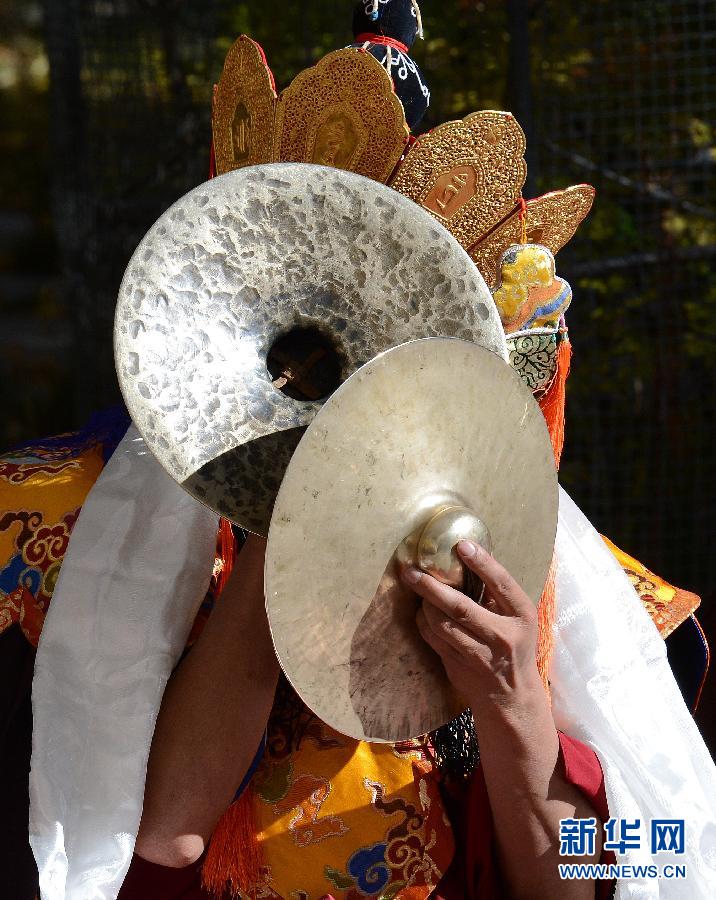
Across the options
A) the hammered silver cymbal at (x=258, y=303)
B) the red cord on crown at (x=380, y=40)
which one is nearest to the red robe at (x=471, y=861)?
the hammered silver cymbal at (x=258, y=303)

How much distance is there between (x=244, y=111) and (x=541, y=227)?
447 millimetres

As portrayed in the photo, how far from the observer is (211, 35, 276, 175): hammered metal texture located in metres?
1.46

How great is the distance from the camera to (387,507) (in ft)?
4.04

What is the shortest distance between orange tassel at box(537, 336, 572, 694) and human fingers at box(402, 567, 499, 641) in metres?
0.38

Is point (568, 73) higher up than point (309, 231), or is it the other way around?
point (309, 231)

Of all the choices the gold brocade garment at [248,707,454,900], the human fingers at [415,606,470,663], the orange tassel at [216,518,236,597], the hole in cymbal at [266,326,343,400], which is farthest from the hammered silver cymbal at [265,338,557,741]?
the orange tassel at [216,518,236,597]

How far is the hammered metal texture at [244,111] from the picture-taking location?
1.46 metres

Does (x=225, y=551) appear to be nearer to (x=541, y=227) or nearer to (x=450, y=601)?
(x=450, y=601)

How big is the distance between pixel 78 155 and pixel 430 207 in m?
3.12

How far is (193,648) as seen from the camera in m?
1.52

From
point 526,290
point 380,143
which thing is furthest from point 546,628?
point 380,143

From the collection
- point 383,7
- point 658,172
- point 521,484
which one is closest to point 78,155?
point 658,172

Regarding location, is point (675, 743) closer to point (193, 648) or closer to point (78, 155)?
point (193, 648)

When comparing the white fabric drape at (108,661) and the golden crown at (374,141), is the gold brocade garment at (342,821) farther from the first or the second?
the golden crown at (374,141)
